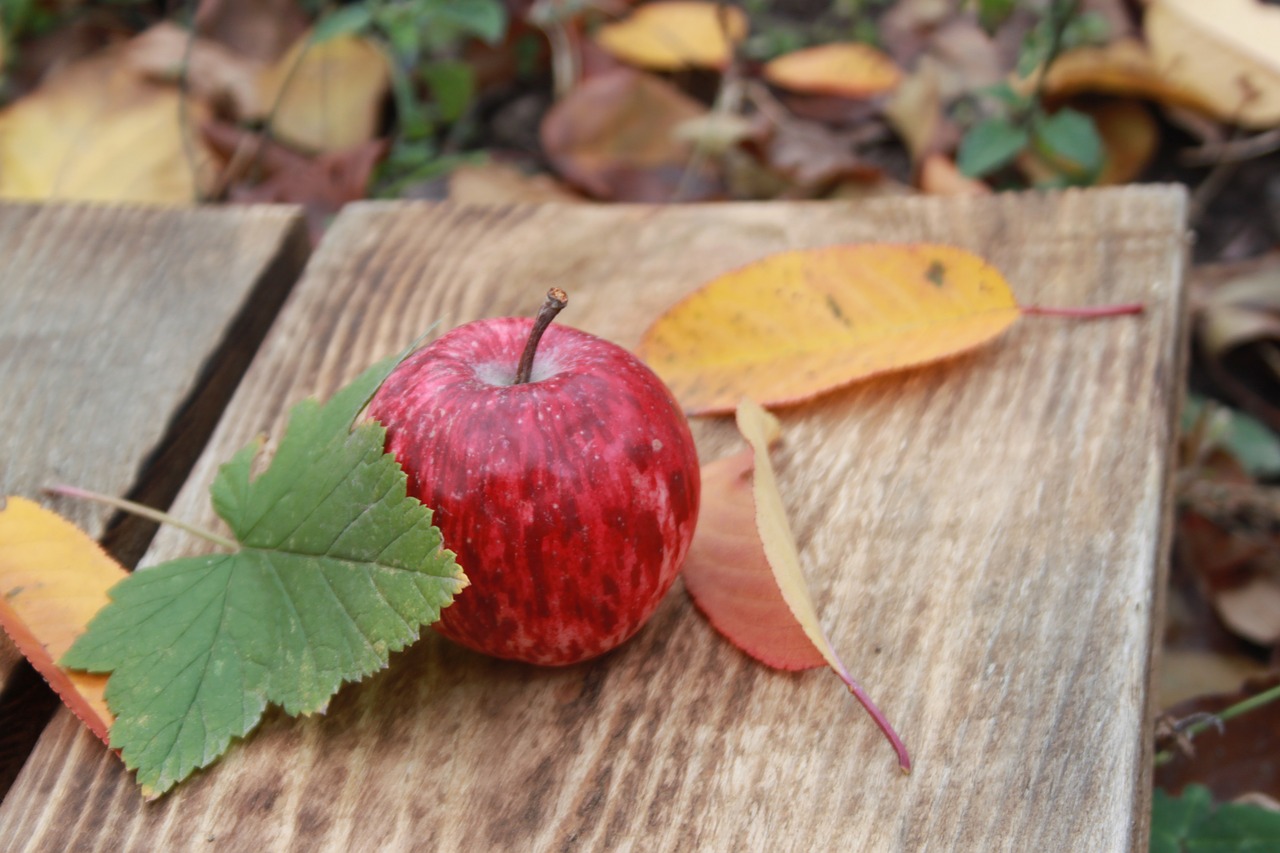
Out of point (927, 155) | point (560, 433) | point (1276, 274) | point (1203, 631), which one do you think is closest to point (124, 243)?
point (560, 433)

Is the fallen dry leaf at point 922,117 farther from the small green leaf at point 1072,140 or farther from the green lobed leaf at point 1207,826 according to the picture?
the green lobed leaf at point 1207,826

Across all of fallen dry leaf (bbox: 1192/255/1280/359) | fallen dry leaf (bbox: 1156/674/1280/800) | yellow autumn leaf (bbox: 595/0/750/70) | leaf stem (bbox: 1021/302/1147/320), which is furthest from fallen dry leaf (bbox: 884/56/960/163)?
fallen dry leaf (bbox: 1156/674/1280/800)

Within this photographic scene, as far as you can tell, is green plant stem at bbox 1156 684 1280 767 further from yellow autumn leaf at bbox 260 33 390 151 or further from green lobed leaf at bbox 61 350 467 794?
yellow autumn leaf at bbox 260 33 390 151

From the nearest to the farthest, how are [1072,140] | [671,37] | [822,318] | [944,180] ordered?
[822,318], [1072,140], [944,180], [671,37]

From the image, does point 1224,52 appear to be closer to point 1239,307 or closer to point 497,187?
point 1239,307

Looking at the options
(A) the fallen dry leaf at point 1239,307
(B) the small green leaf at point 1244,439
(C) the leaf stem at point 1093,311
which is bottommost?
(B) the small green leaf at point 1244,439

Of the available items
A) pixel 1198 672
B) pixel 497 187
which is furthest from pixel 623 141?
pixel 1198 672

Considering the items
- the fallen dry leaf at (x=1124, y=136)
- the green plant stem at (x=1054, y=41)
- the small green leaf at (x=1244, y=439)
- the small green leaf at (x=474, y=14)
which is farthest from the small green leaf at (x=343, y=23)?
the small green leaf at (x=1244, y=439)
